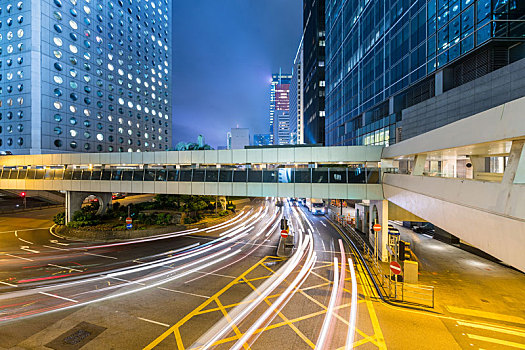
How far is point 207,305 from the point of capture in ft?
34.2

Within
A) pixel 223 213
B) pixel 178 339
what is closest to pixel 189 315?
pixel 178 339

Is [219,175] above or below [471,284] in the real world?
above

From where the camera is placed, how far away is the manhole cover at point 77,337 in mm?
7852

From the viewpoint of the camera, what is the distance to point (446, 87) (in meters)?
22.0

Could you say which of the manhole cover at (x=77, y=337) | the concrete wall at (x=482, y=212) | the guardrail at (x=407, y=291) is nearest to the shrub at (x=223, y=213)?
the guardrail at (x=407, y=291)

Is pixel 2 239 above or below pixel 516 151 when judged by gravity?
below

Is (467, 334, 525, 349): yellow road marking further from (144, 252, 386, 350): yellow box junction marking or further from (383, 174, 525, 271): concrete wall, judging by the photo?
(383, 174, 525, 271): concrete wall

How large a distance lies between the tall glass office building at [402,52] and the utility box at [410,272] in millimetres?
17516

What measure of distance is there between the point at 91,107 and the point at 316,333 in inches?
2457

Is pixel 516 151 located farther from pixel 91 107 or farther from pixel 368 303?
pixel 91 107

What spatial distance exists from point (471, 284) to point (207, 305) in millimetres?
14625

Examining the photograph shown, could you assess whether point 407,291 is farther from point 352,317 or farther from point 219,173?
point 219,173

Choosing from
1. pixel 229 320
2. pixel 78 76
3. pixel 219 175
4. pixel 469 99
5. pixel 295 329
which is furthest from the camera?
pixel 78 76

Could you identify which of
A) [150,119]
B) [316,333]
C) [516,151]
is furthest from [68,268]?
[150,119]
